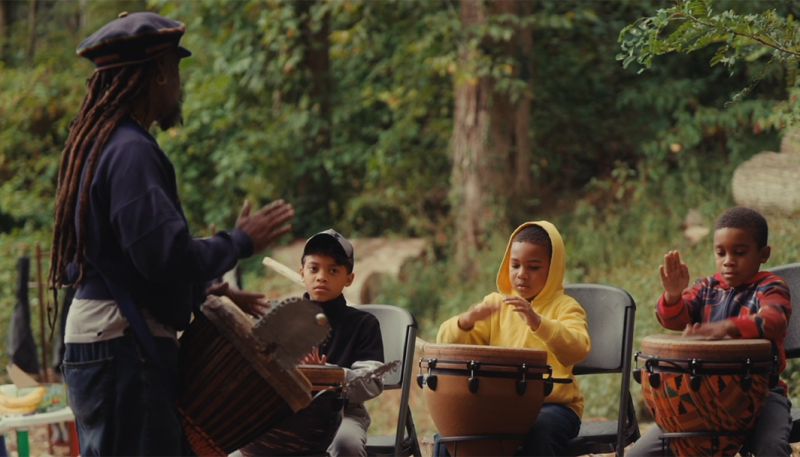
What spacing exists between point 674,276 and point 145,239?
228cm

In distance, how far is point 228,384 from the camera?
2.97 m

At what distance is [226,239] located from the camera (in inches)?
114

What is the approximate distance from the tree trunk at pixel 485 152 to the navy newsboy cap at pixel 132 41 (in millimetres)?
7496

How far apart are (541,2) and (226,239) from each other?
28.9 feet

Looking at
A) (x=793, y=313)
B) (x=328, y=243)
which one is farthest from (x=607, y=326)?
(x=328, y=243)

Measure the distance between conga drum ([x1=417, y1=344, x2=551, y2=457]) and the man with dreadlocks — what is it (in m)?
1.17

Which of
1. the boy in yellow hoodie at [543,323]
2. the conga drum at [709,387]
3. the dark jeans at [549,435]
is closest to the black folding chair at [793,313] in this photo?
the conga drum at [709,387]

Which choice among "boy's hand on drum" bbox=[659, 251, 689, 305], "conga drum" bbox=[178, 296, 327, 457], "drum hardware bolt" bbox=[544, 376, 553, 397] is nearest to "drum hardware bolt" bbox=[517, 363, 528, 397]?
"drum hardware bolt" bbox=[544, 376, 553, 397]

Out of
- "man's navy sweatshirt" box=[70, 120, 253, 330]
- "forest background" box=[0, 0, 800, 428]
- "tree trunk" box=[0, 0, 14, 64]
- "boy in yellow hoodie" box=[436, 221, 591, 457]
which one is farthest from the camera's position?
"tree trunk" box=[0, 0, 14, 64]

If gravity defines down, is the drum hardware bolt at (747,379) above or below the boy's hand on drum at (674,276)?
below

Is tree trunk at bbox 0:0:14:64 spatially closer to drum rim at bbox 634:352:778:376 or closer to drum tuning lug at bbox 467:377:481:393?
drum tuning lug at bbox 467:377:481:393

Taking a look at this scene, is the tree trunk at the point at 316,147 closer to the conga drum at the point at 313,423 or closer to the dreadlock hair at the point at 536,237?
the dreadlock hair at the point at 536,237

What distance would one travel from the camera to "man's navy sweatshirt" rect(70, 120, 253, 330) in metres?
2.76

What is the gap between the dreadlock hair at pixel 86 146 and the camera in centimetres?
289
